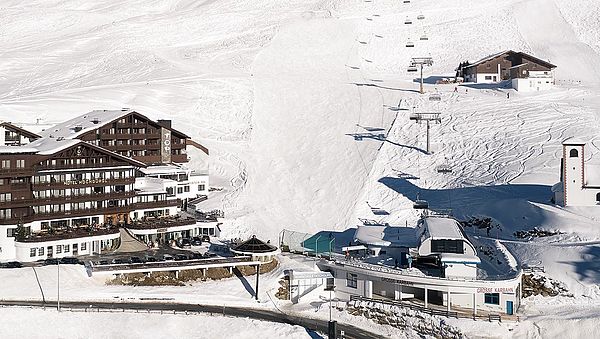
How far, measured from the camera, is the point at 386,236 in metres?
41.4

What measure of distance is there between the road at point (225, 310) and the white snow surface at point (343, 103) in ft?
3.59

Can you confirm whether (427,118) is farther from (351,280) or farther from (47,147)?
(47,147)

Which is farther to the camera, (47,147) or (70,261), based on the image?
(47,147)

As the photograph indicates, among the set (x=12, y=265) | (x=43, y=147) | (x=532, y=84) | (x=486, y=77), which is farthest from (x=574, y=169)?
(x=486, y=77)

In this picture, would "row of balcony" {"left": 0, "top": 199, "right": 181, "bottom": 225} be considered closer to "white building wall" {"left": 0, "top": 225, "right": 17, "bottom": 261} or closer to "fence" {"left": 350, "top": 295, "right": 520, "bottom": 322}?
"white building wall" {"left": 0, "top": 225, "right": 17, "bottom": 261}

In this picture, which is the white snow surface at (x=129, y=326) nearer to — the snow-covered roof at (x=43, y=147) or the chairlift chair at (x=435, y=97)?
the snow-covered roof at (x=43, y=147)

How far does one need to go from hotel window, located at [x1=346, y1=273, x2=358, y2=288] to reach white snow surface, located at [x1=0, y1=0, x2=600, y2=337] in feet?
19.2

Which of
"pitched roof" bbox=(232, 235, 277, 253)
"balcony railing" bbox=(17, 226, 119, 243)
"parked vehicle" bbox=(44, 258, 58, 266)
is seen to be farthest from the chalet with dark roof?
"parked vehicle" bbox=(44, 258, 58, 266)

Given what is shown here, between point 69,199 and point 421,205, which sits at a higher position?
point 69,199

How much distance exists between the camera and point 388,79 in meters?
81.6

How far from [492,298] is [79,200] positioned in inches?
856

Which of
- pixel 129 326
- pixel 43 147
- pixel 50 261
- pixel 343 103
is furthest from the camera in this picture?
pixel 343 103

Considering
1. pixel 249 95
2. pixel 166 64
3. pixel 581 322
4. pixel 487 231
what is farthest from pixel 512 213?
pixel 166 64

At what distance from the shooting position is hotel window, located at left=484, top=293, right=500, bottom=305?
113 ft
